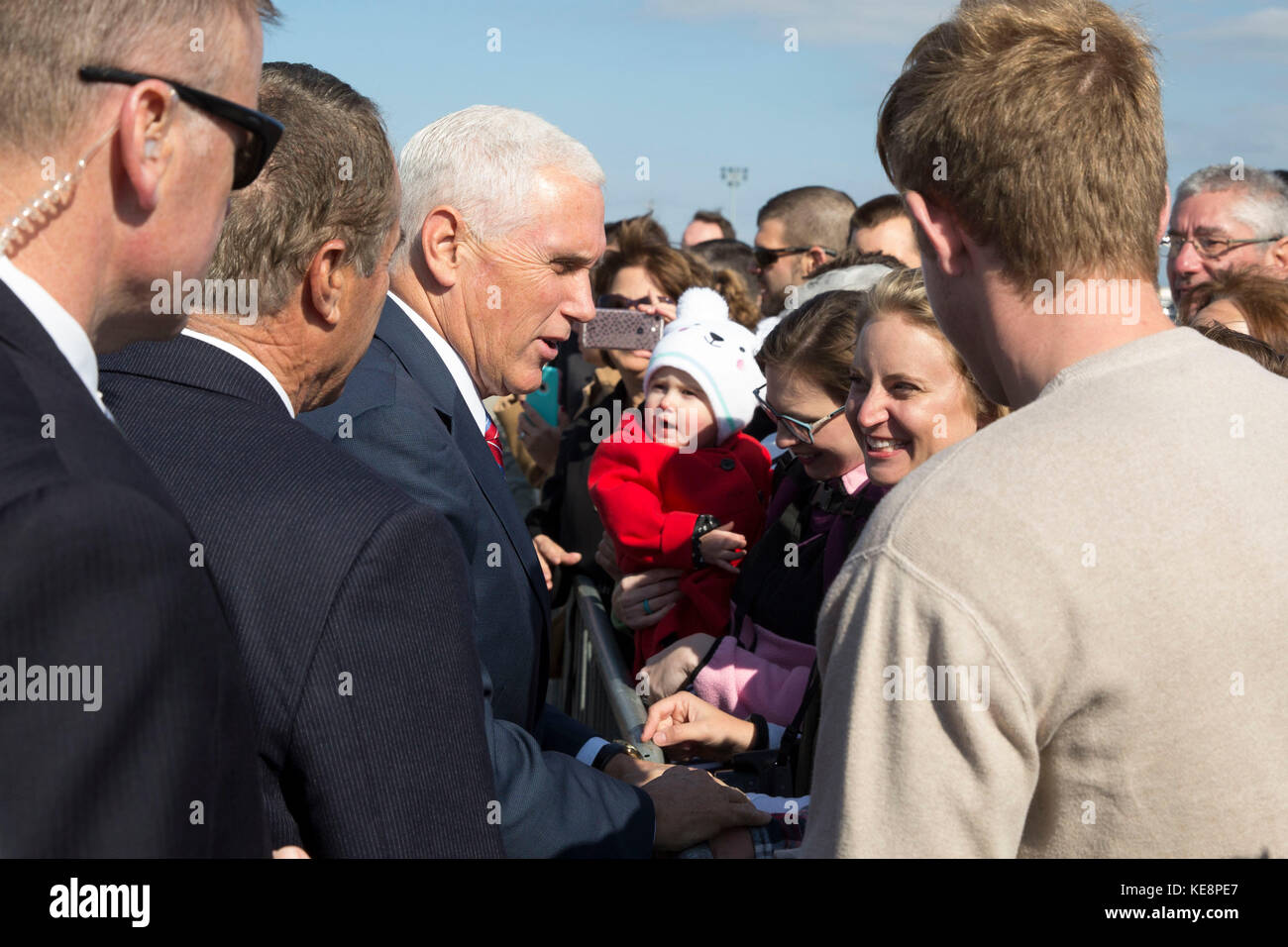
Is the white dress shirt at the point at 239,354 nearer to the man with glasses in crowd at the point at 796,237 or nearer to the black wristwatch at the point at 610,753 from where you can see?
the black wristwatch at the point at 610,753

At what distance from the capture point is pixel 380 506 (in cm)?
168

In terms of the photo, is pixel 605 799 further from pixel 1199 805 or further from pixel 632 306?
pixel 632 306

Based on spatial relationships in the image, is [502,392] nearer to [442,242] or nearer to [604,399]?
[442,242]

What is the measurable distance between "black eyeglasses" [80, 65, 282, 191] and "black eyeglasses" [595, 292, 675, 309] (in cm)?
520

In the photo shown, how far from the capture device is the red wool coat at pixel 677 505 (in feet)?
14.9

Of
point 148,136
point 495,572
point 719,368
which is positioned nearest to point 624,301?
point 719,368

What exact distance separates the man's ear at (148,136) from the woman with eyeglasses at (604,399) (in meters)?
4.41

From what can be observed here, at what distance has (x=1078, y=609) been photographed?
→ 4.55 ft

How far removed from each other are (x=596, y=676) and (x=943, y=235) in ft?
12.4

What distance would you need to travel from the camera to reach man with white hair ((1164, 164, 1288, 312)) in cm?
597

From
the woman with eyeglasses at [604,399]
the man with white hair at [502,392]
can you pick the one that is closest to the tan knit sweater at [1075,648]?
the man with white hair at [502,392]

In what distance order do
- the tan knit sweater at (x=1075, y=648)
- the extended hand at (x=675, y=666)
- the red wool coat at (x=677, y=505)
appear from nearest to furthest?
the tan knit sweater at (x=1075, y=648), the extended hand at (x=675, y=666), the red wool coat at (x=677, y=505)
